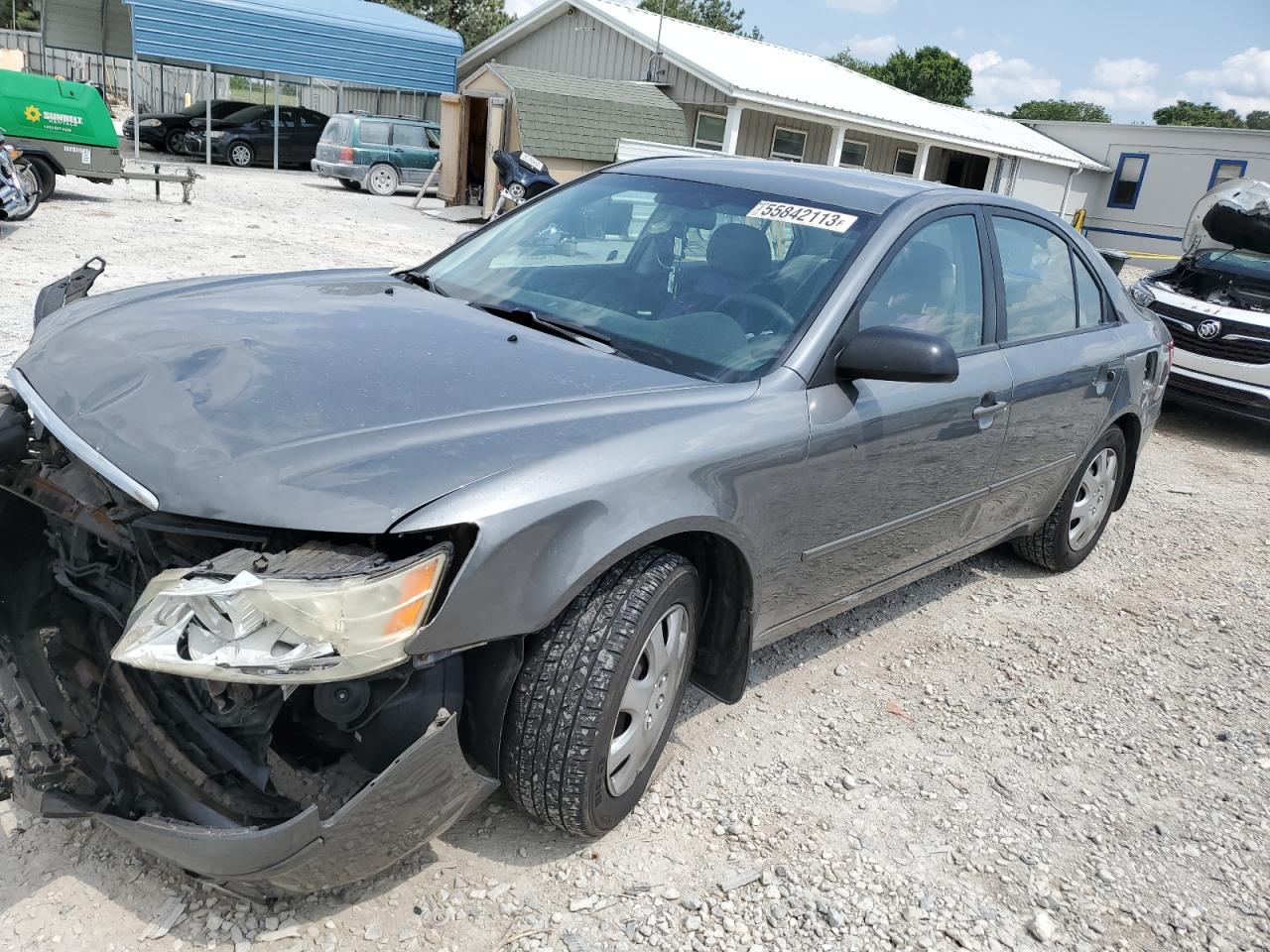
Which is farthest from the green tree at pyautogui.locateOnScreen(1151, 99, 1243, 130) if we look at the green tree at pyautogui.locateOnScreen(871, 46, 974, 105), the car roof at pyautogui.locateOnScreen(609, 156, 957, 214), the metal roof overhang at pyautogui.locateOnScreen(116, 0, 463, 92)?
the car roof at pyautogui.locateOnScreen(609, 156, 957, 214)

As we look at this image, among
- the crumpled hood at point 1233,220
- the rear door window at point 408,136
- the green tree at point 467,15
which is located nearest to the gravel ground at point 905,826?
the crumpled hood at point 1233,220

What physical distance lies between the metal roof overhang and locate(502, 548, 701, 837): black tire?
73.4 feet

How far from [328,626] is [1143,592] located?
4.29 metres

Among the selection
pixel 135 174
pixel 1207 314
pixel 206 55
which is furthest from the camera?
pixel 206 55

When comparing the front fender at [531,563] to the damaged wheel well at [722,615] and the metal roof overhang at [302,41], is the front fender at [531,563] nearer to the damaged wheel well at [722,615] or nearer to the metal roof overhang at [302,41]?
the damaged wheel well at [722,615]

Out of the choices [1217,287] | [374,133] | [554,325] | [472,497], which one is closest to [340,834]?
[472,497]

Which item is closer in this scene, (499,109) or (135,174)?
(135,174)

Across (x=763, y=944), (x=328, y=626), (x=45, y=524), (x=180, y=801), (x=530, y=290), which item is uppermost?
→ (x=530, y=290)

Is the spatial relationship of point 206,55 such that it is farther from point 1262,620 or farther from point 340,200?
point 1262,620

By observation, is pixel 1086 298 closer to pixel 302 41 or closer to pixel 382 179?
pixel 382 179

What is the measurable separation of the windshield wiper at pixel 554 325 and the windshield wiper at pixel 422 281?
0.27 m

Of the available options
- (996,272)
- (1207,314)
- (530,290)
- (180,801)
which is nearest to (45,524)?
(180,801)

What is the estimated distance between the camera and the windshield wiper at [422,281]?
11.6 ft

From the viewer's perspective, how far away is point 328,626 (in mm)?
1925
